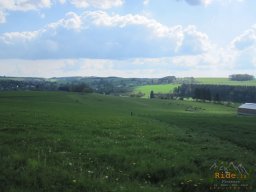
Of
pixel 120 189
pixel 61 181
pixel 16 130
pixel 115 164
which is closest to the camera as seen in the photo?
pixel 120 189

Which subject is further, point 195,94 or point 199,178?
point 195,94

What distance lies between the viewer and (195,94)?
18125 cm

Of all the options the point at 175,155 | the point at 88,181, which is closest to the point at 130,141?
the point at 175,155

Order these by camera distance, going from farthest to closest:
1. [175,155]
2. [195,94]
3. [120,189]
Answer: [195,94], [175,155], [120,189]

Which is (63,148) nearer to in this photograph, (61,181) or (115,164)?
(115,164)

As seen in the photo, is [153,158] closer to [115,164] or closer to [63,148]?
[115,164]

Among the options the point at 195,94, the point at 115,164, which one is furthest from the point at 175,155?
the point at 195,94

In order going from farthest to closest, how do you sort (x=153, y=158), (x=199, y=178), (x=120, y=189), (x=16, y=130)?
(x=16, y=130) < (x=153, y=158) < (x=199, y=178) < (x=120, y=189)

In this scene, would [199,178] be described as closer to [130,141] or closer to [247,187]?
[247,187]

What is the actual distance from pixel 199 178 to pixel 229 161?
3745mm

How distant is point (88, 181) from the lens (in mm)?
10750

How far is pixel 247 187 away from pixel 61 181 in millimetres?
5597

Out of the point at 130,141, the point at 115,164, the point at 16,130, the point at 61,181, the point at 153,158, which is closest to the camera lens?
the point at 61,181

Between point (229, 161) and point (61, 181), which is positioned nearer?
point (61, 181)
